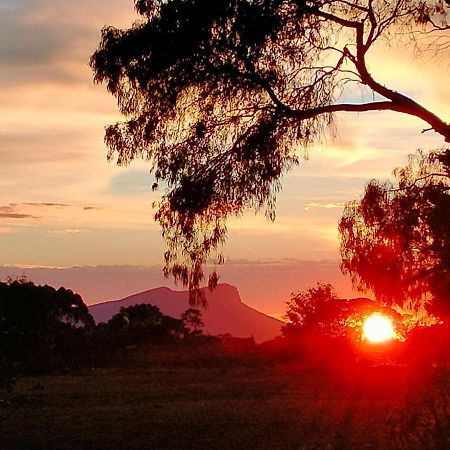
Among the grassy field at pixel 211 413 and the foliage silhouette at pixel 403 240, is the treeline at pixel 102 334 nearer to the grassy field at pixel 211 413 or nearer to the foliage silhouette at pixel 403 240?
the grassy field at pixel 211 413

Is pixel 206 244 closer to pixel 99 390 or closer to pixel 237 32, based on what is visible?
pixel 237 32

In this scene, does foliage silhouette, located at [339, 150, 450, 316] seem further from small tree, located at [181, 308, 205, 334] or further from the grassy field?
small tree, located at [181, 308, 205, 334]

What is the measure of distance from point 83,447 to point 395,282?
9559mm

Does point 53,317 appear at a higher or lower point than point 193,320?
higher

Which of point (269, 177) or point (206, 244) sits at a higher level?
point (269, 177)

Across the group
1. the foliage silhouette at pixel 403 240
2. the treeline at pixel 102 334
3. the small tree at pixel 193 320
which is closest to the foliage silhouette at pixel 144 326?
the treeline at pixel 102 334

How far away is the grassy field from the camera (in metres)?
14.5

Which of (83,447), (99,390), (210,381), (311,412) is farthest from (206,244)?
(210,381)

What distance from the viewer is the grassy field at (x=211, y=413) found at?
1449cm

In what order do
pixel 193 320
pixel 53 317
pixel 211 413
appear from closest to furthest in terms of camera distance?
1. pixel 211 413
2. pixel 53 317
3. pixel 193 320

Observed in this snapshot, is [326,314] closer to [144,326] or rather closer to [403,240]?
[144,326]

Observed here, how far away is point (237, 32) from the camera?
12.1 meters

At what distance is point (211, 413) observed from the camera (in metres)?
18.4

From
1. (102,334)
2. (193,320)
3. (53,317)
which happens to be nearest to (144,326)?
(102,334)
